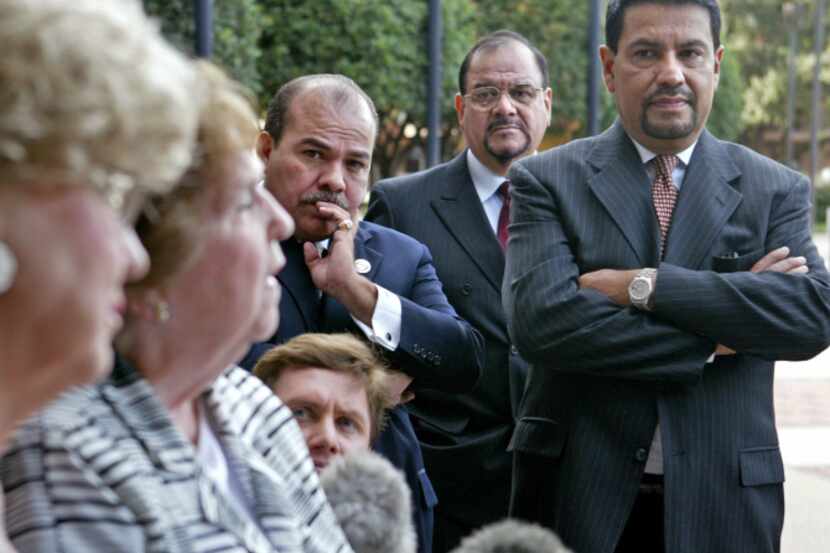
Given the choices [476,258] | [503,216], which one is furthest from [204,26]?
[476,258]

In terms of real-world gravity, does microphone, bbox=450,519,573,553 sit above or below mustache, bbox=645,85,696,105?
below

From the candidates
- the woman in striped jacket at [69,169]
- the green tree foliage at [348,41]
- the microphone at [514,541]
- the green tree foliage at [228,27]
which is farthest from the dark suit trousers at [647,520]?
the green tree foliage at [348,41]

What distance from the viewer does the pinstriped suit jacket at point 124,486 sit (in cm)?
148

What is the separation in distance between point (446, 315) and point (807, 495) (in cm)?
514

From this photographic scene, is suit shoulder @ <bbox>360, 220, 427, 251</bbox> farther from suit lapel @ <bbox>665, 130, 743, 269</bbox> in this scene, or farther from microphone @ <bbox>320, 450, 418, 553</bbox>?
microphone @ <bbox>320, 450, 418, 553</bbox>

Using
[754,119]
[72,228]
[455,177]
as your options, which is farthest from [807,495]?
[754,119]

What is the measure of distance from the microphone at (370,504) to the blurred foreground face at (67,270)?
2.81 feet

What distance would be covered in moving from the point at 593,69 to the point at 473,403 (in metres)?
11.1

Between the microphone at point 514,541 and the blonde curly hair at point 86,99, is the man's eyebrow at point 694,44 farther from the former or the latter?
the blonde curly hair at point 86,99

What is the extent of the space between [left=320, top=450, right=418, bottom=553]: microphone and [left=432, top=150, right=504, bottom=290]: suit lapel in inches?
95.6

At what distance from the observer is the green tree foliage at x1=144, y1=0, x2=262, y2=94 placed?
802 inches

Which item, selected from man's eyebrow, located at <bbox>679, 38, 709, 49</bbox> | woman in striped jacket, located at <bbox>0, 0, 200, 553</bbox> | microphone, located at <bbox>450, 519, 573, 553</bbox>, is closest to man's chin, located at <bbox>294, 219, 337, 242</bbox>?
man's eyebrow, located at <bbox>679, 38, 709, 49</bbox>

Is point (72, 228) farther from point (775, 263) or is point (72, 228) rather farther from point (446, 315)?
point (775, 263)

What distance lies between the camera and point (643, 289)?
11.4ft
